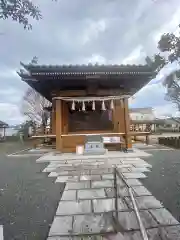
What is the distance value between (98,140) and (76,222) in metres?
5.63

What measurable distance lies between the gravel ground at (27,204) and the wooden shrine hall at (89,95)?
3963 millimetres

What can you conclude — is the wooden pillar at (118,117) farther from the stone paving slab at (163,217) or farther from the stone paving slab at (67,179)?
the stone paving slab at (163,217)

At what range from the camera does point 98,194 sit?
3.17 metres

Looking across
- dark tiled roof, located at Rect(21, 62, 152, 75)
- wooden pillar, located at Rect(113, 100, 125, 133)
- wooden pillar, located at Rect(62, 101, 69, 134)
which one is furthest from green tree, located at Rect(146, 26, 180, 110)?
wooden pillar, located at Rect(62, 101, 69, 134)

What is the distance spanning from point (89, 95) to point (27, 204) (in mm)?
6335

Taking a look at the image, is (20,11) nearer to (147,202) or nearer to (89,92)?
(147,202)

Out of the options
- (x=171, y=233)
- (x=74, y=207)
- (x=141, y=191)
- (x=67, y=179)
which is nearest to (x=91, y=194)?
(x=74, y=207)

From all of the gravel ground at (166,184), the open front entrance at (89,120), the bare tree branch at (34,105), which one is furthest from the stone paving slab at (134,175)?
the bare tree branch at (34,105)

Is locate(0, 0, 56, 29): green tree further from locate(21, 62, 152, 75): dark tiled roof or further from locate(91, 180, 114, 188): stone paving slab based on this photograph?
locate(21, 62, 152, 75): dark tiled roof

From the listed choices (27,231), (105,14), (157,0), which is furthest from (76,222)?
(105,14)

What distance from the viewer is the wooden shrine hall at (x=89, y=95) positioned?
7.36m

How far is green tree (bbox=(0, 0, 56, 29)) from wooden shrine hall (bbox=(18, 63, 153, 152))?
543 centimetres

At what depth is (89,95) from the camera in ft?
28.3

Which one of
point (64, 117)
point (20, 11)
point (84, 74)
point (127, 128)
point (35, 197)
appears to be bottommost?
point (35, 197)
